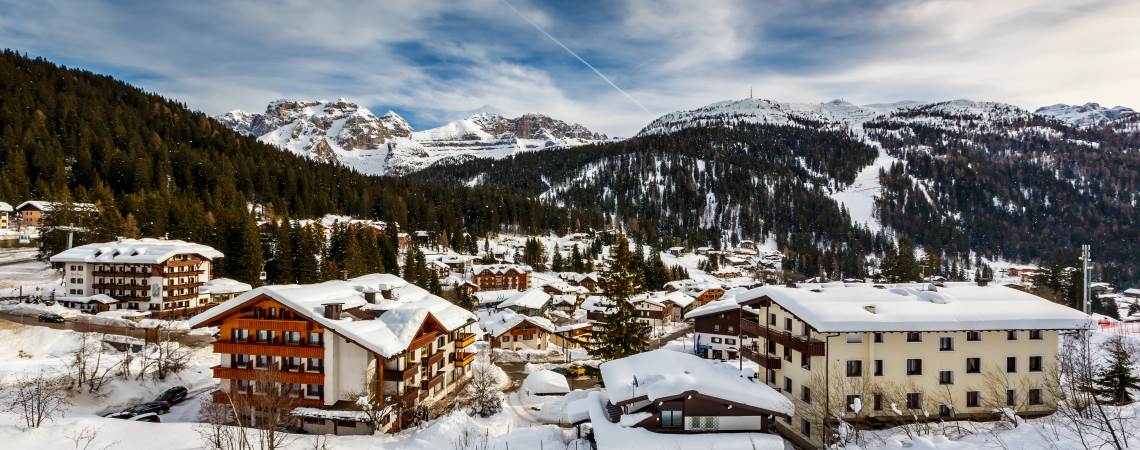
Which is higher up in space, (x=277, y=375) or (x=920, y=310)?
(x=920, y=310)

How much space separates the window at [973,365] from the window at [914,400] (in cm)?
336

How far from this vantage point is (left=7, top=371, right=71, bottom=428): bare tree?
25.0 meters

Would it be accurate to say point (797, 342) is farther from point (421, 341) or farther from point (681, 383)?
point (421, 341)

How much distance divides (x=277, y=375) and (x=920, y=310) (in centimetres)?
3669

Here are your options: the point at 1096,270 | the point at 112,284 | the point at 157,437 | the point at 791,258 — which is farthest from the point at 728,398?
the point at 1096,270

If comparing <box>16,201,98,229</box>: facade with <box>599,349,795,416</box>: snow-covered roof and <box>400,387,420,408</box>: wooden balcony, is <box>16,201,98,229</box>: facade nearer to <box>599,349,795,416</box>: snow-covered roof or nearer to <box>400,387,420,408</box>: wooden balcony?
<box>400,387,420,408</box>: wooden balcony

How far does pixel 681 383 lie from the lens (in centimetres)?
2564

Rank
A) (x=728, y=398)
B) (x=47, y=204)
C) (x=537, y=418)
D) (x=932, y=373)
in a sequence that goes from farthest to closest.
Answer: (x=47, y=204) → (x=537, y=418) → (x=932, y=373) → (x=728, y=398)

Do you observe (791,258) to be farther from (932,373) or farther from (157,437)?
(157,437)

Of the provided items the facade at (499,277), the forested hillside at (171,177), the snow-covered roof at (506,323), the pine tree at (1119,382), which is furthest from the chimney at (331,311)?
the facade at (499,277)

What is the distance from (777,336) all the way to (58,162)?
462 feet

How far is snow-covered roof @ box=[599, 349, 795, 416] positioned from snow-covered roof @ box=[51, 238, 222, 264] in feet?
192

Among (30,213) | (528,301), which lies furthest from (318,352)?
(30,213)

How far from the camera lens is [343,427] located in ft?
103
